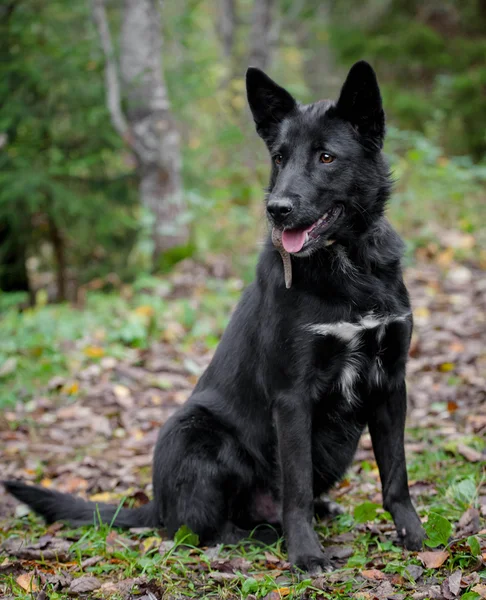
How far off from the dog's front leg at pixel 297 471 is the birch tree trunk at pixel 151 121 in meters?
5.36

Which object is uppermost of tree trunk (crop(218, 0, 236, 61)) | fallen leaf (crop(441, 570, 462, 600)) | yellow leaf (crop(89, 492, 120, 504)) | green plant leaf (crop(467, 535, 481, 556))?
tree trunk (crop(218, 0, 236, 61))

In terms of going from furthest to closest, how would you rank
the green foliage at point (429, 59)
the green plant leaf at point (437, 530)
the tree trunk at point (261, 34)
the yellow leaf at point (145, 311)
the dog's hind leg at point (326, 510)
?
the tree trunk at point (261, 34)
the green foliage at point (429, 59)
the yellow leaf at point (145, 311)
the dog's hind leg at point (326, 510)
the green plant leaf at point (437, 530)

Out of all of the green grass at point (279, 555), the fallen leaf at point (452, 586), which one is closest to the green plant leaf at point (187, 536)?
the green grass at point (279, 555)

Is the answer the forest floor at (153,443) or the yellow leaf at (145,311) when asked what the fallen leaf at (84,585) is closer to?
the forest floor at (153,443)

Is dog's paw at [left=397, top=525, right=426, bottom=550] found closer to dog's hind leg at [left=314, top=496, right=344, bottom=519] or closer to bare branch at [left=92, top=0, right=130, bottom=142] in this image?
dog's hind leg at [left=314, top=496, right=344, bottom=519]

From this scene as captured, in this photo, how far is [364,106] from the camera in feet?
9.86

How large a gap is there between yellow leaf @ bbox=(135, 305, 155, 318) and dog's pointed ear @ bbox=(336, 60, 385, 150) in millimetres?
4000

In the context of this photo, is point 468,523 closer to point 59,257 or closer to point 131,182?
point 131,182

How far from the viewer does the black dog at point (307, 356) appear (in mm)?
2963

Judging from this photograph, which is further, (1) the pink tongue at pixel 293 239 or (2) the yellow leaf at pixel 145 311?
(2) the yellow leaf at pixel 145 311

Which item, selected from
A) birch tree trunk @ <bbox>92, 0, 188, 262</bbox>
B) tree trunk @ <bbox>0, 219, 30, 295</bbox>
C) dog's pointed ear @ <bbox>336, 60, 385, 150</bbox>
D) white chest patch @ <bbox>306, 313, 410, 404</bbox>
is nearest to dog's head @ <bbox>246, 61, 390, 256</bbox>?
dog's pointed ear @ <bbox>336, 60, 385, 150</bbox>

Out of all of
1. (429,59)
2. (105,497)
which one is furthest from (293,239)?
(429,59)

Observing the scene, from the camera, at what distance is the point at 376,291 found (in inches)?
119

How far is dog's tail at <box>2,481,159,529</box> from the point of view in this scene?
3.53 metres
